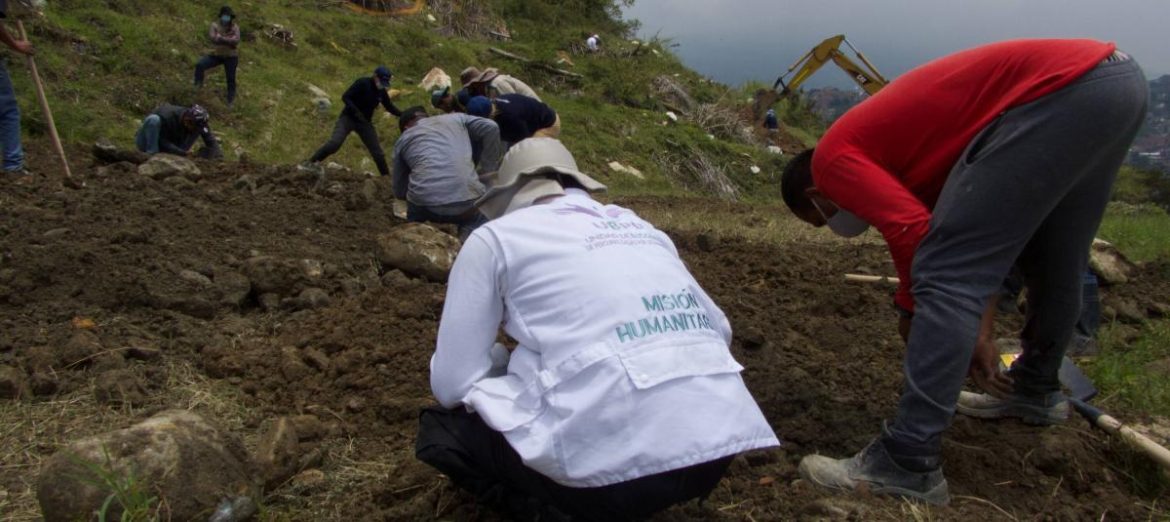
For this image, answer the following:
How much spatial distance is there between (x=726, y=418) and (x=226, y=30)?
9.82 metres

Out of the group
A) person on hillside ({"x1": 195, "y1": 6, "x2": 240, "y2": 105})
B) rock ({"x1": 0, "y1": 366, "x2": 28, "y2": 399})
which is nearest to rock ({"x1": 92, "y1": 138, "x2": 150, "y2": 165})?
person on hillside ({"x1": 195, "y1": 6, "x2": 240, "y2": 105})

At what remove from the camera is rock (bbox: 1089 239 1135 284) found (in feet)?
16.0

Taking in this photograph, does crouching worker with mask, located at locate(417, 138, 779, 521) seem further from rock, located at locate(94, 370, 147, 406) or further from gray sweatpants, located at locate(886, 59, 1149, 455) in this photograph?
rock, located at locate(94, 370, 147, 406)

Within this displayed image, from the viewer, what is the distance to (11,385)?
2.84 m

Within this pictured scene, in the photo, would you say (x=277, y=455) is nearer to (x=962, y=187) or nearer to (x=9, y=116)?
(x=962, y=187)

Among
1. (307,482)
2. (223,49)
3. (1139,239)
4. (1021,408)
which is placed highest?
(1021,408)

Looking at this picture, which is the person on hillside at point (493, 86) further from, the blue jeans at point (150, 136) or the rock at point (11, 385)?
the rock at point (11, 385)

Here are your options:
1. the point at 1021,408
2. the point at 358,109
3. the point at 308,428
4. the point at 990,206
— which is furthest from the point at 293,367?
the point at 358,109

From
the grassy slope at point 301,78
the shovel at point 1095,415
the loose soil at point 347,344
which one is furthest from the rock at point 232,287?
the grassy slope at point 301,78

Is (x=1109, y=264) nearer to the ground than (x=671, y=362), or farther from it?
nearer to the ground

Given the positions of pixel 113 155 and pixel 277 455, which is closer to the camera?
pixel 277 455

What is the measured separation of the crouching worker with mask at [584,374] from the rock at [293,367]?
136 cm

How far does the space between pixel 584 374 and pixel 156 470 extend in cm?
A: 120

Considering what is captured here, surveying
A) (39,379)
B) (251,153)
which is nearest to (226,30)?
(251,153)
